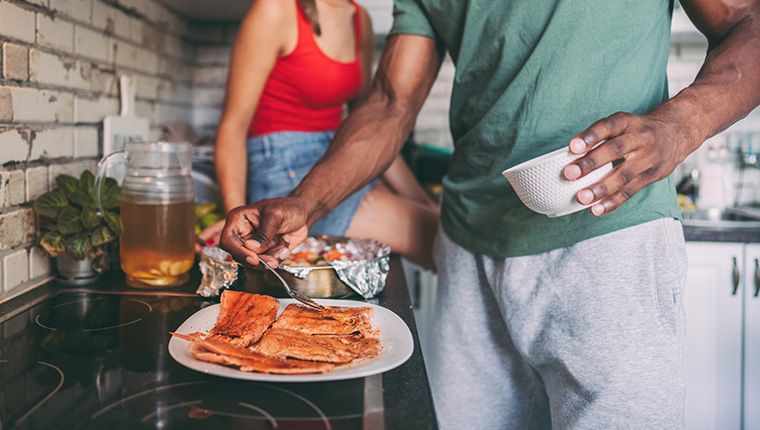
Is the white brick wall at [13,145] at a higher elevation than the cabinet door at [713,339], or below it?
higher

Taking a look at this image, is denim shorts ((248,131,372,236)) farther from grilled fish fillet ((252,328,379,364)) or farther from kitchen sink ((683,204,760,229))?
kitchen sink ((683,204,760,229))

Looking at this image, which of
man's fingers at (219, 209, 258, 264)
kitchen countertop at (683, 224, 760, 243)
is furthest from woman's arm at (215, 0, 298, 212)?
kitchen countertop at (683, 224, 760, 243)

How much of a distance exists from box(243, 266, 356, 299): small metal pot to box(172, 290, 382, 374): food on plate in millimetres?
107

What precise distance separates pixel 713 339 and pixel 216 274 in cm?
150

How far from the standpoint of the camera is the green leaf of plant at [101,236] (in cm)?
115

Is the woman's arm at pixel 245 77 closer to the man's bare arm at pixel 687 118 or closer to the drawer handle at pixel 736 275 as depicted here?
the man's bare arm at pixel 687 118

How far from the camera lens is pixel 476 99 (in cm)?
107

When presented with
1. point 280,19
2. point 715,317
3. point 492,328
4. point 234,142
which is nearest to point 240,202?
point 234,142

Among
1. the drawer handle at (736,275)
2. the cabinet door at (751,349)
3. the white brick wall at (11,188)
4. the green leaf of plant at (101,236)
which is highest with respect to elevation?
the white brick wall at (11,188)

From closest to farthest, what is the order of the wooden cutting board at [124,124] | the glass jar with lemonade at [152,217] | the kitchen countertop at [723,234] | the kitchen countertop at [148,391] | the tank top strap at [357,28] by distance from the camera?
the kitchen countertop at [148,391] < the glass jar with lemonade at [152,217] < the wooden cutting board at [124,124] < the tank top strap at [357,28] < the kitchen countertop at [723,234]

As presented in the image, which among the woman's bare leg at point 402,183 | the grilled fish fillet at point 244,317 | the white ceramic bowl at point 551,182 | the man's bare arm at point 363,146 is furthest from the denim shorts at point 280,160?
the white ceramic bowl at point 551,182

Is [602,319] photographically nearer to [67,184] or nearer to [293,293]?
[293,293]

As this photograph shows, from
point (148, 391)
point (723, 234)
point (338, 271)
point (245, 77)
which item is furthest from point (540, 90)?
point (723, 234)

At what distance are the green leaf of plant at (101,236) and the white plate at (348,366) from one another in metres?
0.37
